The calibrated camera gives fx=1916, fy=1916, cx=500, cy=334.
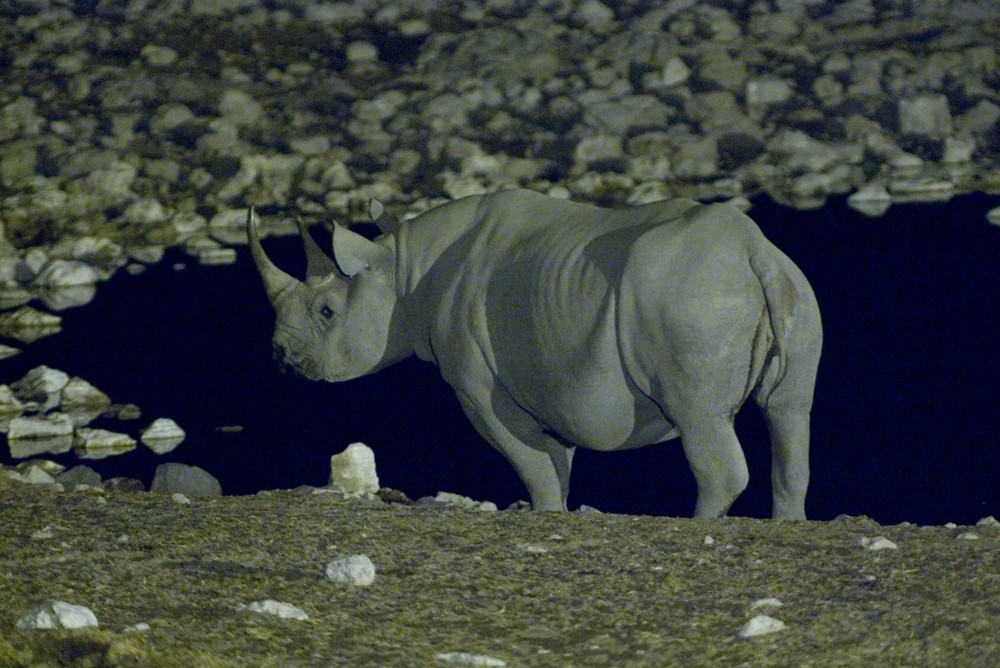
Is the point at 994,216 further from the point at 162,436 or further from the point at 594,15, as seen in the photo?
the point at 162,436

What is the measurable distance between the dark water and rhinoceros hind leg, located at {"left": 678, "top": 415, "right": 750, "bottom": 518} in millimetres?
1466

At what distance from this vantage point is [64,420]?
29.7 feet

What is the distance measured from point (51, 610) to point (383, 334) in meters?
2.65

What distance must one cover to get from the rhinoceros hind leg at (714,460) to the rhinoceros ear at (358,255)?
1.45m

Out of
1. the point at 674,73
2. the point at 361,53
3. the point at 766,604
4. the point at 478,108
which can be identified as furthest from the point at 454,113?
the point at 766,604

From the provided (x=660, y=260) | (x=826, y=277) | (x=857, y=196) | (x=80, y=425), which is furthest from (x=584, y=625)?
(x=857, y=196)

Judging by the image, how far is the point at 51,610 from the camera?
4418 mm

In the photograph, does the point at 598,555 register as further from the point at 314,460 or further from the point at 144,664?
the point at 314,460

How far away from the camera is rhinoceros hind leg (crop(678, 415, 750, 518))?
19.3 ft

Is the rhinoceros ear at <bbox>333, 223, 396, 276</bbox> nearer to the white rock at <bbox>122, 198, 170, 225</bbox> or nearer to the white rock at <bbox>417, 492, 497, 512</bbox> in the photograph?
the white rock at <bbox>417, 492, 497, 512</bbox>

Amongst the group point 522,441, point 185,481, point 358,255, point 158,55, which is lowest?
point 158,55

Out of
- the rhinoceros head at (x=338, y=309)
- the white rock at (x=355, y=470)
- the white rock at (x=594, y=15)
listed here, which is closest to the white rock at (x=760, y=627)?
the rhinoceros head at (x=338, y=309)

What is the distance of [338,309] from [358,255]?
248mm

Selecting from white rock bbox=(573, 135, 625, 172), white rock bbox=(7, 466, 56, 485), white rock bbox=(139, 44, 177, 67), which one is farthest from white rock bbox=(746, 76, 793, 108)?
white rock bbox=(7, 466, 56, 485)
